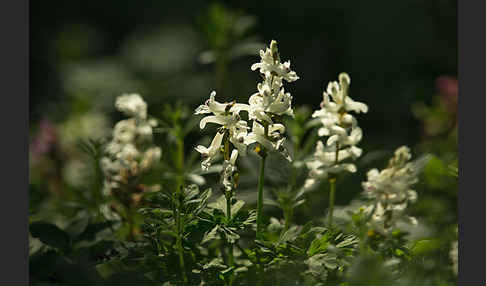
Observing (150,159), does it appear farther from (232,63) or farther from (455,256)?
(232,63)

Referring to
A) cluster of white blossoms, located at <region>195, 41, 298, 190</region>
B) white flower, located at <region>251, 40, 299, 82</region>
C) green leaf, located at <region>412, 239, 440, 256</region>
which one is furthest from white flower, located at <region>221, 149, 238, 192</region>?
green leaf, located at <region>412, 239, 440, 256</region>

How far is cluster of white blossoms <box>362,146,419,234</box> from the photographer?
1.40 metres

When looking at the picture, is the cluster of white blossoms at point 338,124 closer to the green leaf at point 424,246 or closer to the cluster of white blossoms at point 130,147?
the green leaf at point 424,246

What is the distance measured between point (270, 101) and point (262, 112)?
29 mm

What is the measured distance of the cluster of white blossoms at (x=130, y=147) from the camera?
1.71m

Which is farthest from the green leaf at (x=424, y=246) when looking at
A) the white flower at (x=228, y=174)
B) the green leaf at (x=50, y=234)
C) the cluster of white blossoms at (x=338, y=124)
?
the green leaf at (x=50, y=234)

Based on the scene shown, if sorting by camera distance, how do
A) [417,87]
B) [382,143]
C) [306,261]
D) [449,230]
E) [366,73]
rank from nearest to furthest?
1. [306,261]
2. [449,230]
3. [417,87]
4. [382,143]
5. [366,73]

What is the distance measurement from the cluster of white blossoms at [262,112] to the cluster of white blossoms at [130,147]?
0.43 m

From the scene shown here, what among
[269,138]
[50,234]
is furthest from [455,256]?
[50,234]

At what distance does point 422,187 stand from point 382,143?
804 millimetres

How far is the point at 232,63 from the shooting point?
12.9 feet

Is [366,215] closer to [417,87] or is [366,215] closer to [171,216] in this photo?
[171,216]

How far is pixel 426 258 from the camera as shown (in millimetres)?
1434

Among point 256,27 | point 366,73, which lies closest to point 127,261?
point 366,73
